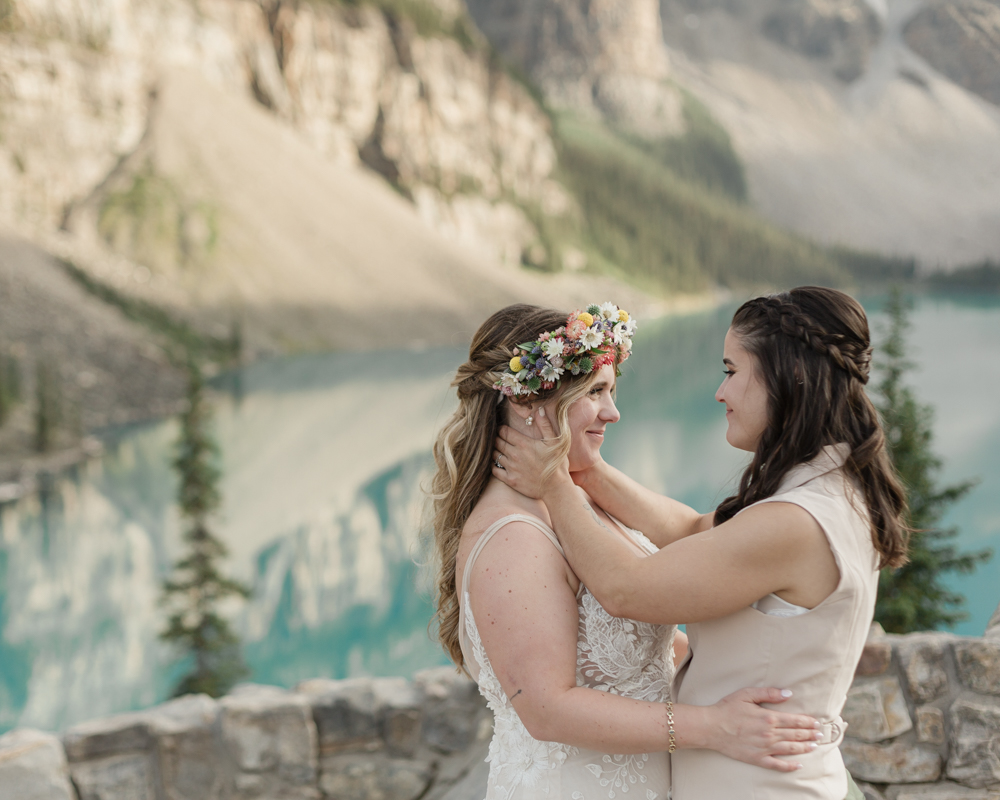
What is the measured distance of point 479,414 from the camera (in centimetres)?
221

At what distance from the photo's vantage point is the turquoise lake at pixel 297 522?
605 inches

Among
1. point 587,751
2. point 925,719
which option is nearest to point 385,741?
Result: point 587,751

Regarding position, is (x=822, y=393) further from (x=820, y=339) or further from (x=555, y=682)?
(x=555, y=682)

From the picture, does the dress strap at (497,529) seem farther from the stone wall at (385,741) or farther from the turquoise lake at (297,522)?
the stone wall at (385,741)

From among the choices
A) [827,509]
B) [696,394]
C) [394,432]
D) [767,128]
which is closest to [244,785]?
[827,509]

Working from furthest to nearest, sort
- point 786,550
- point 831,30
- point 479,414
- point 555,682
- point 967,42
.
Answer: point 831,30, point 967,42, point 479,414, point 555,682, point 786,550

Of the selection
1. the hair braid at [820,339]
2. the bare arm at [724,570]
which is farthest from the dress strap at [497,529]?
the hair braid at [820,339]

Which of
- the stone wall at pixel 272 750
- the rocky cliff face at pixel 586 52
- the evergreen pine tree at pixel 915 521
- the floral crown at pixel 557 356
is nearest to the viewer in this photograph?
the floral crown at pixel 557 356

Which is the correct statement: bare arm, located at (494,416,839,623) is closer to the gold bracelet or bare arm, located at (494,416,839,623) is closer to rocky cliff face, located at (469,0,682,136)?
the gold bracelet

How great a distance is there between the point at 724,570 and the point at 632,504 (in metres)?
0.79

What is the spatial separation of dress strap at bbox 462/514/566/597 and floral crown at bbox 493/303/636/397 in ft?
1.11

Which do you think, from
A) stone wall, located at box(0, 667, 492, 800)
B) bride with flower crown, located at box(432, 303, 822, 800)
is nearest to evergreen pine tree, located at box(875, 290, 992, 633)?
stone wall, located at box(0, 667, 492, 800)

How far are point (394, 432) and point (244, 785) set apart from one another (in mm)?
29776

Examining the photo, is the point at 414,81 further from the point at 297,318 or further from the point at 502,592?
the point at 502,592
